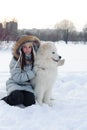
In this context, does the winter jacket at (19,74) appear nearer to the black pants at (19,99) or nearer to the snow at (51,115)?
the black pants at (19,99)

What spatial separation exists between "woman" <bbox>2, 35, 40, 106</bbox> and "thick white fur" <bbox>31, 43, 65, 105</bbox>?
8 cm

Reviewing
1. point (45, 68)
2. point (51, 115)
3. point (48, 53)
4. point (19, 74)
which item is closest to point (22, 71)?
point (19, 74)

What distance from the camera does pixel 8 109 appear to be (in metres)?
3.64

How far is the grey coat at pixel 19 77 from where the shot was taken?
13.0 ft

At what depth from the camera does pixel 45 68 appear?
13.1 ft

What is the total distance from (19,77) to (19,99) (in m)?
0.28

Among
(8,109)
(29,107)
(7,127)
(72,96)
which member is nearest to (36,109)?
(29,107)

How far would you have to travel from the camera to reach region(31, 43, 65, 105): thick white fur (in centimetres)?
391

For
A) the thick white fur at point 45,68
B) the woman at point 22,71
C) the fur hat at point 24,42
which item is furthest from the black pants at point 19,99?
the fur hat at point 24,42

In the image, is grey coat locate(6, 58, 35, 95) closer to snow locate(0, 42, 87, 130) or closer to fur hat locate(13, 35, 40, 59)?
fur hat locate(13, 35, 40, 59)

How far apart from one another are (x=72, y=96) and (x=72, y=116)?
109 centimetres

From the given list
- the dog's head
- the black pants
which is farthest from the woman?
the dog's head

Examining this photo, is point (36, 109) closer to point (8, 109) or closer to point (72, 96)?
point (8, 109)

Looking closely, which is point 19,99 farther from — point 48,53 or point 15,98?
point 48,53
